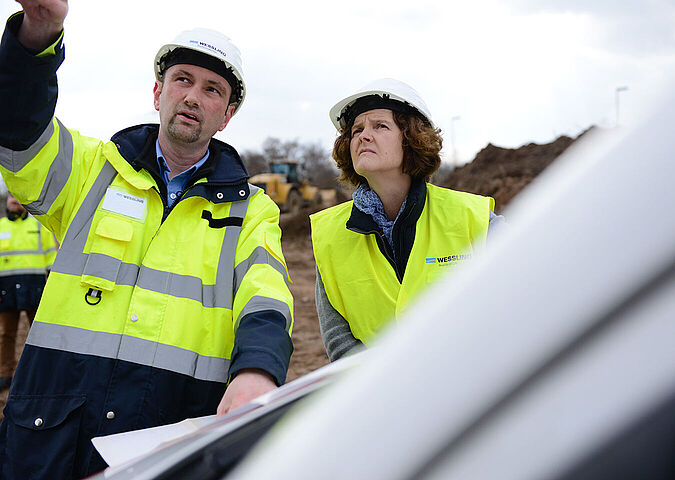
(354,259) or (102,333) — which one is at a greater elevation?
(354,259)

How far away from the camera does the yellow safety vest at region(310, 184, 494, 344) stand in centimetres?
233

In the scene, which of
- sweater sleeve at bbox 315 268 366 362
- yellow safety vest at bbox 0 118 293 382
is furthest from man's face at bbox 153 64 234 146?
sweater sleeve at bbox 315 268 366 362

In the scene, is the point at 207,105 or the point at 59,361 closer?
the point at 59,361

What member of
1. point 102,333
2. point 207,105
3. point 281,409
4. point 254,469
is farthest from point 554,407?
point 207,105

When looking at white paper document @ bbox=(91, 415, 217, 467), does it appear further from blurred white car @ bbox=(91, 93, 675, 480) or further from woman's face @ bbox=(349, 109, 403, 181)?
woman's face @ bbox=(349, 109, 403, 181)

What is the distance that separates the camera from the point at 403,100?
263 centimetres

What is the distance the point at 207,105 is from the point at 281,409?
178 cm

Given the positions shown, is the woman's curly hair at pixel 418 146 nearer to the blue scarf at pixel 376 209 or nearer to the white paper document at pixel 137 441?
the blue scarf at pixel 376 209

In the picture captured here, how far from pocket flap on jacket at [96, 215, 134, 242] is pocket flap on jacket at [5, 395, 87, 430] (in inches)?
23.0

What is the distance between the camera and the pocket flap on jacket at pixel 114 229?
1.96 metres

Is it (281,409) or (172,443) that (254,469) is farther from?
(172,443)

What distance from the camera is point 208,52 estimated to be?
2357 mm

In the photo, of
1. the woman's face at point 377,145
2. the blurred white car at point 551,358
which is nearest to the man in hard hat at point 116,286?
the woman's face at point 377,145

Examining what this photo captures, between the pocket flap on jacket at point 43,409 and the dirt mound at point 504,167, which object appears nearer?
the pocket flap on jacket at point 43,409
